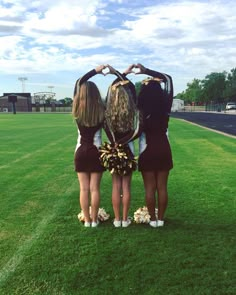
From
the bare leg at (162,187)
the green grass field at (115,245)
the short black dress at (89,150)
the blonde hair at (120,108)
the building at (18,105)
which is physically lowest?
the building at (18,105)

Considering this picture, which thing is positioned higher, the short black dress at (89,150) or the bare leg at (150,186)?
the short black dress at (89,150)

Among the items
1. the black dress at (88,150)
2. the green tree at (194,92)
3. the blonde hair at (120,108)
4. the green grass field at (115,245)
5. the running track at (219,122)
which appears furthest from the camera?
the green tree at (194,92)

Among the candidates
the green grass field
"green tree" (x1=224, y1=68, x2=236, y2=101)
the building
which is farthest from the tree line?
the green grass field

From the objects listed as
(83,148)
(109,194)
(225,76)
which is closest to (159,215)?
(83,148)

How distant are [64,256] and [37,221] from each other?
57.6 inches

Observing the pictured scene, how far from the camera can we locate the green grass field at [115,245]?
3.90 m

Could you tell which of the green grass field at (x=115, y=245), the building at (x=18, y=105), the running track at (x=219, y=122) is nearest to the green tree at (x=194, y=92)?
the building at (x=18, y=105)

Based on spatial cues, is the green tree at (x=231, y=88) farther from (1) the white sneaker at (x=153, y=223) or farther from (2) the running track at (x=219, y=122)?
(1) the white sneaker at (x=153, y=223)

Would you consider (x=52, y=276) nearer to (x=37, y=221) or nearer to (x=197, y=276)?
(x=197, y=276)

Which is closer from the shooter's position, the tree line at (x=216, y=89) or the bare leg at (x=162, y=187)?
the bare leg at (x=162, y=187)

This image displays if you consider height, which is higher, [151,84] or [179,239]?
[151,84]

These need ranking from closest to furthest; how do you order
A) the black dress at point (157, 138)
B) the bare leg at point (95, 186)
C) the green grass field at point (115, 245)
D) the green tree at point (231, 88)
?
the green grass field at point (115, 245) < the black dress at point (157, 138) < the bare leg at point (95, 186) < the green tree at point (231, 88)

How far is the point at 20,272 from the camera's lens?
4.19 metres

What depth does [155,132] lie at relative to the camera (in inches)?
204
